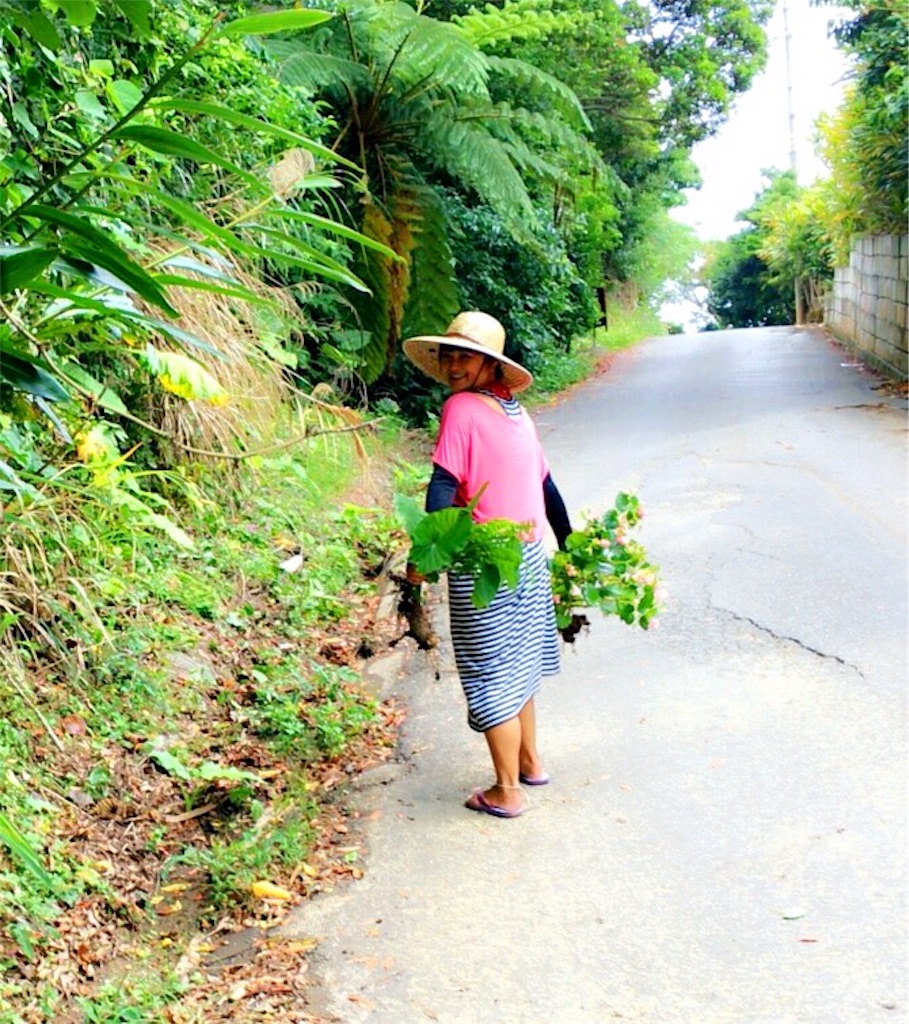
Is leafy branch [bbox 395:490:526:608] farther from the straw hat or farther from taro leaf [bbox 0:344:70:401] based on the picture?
taro leaf [bbox 0:344:70:401]

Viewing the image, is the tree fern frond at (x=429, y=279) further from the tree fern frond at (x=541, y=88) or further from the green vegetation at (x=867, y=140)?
the green vegetation at (x=867, y=140)

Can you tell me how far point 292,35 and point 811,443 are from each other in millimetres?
5732

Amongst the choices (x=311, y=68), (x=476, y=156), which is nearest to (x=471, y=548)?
(x=311, y=68)

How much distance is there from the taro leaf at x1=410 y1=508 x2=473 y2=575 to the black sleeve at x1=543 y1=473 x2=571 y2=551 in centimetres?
74

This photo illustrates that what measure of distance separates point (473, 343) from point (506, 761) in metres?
1.44

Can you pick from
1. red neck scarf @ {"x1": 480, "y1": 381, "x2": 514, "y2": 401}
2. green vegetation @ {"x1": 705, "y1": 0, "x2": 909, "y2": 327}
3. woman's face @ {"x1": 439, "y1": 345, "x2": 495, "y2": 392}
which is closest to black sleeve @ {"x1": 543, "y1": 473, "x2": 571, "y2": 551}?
red neck scarf @ {"x1": 480, "y1": 381, "x2": 514, "y2": 401}

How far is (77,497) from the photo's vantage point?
15.8 ft

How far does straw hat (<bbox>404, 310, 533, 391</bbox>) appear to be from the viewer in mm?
4277

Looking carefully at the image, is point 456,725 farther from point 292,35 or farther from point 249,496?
point 292,35

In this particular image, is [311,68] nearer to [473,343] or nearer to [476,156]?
[476,156]

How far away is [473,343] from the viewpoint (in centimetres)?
427

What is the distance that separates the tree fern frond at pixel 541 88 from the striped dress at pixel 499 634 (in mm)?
6300

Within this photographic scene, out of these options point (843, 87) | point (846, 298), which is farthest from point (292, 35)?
point (846, 298)

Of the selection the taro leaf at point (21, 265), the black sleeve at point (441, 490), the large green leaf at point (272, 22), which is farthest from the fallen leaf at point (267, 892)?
the large green leaf at point (272, 22)
